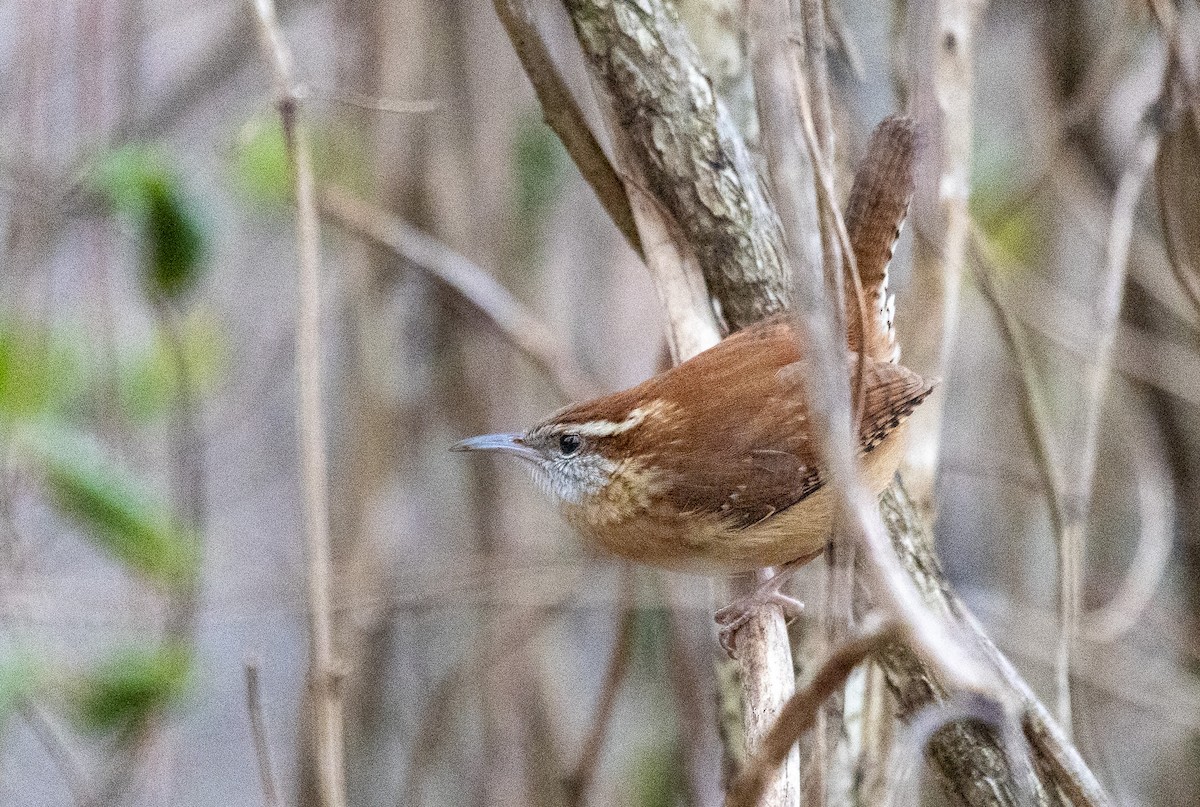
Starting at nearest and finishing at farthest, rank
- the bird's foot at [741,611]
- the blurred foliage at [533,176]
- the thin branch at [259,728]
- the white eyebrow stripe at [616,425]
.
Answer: the thin branch at [259,728] → the bird's foot at [741,611] → the white eyebrow stripe at [616,425] → the blurred foliage at [533,176]

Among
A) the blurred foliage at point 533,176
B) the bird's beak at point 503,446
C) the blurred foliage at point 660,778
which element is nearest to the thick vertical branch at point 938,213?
the bird's beak at point 503,446

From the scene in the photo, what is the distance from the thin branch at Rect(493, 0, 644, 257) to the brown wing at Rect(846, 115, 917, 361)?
446 millimetres

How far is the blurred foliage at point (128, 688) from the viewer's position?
2561 millimetres

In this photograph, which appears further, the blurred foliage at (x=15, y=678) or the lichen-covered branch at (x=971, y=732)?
the blurred foliage at (x=15, y=678)

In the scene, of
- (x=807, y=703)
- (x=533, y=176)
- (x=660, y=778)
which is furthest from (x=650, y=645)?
(x=807, y=703)

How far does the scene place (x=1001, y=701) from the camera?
3.41 feet

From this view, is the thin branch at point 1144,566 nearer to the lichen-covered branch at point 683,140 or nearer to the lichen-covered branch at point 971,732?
the lichen-covered branch at point 971,732

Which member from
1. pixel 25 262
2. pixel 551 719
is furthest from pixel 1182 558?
pixel 25 262

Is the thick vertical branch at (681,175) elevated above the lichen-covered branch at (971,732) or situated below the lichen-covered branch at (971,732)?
above

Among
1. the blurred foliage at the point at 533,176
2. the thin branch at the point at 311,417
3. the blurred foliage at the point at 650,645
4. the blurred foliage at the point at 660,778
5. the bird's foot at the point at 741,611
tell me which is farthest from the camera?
the blurred foliage at the point at 650,645

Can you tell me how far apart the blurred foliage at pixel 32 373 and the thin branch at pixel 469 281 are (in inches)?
37.9

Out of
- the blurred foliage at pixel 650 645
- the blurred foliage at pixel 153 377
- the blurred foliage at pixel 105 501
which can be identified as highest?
the blurred foliage at pixel 153 377

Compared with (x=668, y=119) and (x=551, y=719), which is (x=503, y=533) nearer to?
(x=551, y=719)

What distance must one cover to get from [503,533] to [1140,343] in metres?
2.23
